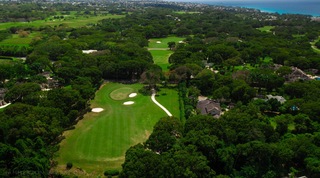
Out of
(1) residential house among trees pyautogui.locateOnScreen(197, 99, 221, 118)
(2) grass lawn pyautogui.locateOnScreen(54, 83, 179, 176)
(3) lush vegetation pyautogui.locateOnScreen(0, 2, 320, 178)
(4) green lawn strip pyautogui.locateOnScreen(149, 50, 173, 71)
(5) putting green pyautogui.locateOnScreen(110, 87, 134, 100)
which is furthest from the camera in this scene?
(4) green lawn strip pyautogui.locateOnScreen(149, 50, 173, 71)

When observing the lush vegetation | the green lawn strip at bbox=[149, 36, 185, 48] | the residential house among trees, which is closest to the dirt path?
the lush vegetation

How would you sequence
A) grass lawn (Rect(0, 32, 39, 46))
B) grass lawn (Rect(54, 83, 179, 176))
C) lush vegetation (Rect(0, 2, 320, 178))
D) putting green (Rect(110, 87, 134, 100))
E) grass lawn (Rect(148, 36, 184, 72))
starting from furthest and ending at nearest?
grass lawn (Rect(0, 32, 39, 46)) → grass lawn (Rect(148, 36, 184, 72)) → putting green (Rect(110, 87, 134, 100)) → grass lawn (Rect(54, 83, 179, 176)) → lush vegetation (Rect(0, 2, 320, 178))

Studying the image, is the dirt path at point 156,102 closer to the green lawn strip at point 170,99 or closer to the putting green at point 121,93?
the green lawn strip at point 170,99

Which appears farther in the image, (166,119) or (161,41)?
(161,41)

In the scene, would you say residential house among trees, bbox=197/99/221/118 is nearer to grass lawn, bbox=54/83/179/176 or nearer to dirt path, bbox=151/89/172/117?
grass lawn, bbox=54/83/179/176

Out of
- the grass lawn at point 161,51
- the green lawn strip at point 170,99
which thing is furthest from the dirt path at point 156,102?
the grass lawn at point 161,51

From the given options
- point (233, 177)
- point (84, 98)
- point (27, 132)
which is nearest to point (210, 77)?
point (84, 98)

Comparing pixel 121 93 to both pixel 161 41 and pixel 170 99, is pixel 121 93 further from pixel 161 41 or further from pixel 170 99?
pixel 161 41

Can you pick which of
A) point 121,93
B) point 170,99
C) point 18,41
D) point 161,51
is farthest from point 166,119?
point 18,41
